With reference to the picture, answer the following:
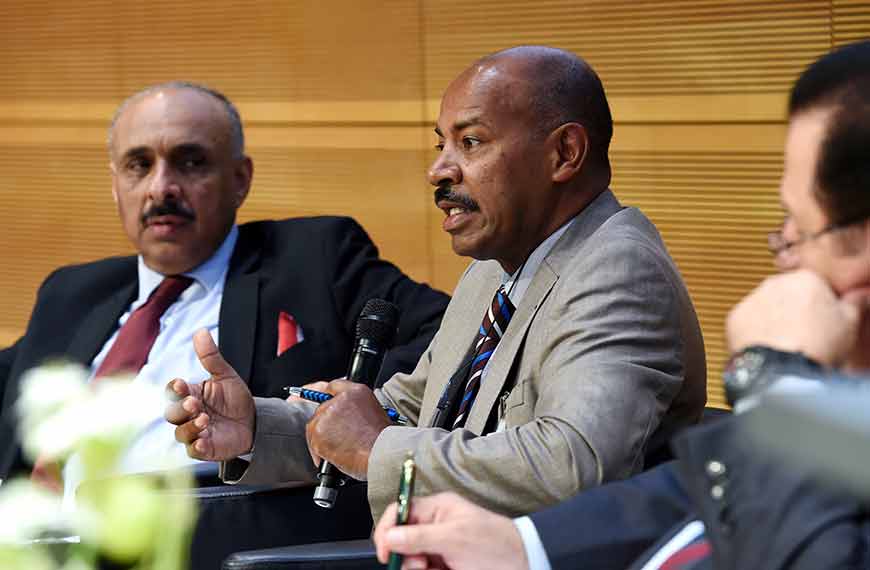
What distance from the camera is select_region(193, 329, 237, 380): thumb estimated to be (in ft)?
7.89

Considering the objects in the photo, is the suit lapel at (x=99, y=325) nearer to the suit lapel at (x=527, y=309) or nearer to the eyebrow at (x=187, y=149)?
the eyebrow at (x=187, y=149)

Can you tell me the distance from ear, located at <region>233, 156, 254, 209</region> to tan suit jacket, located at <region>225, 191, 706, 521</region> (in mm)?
1356

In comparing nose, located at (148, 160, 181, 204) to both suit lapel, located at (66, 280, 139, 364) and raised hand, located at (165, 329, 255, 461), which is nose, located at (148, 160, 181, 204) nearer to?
suit lapel, located at (66, 280, 139, 364)

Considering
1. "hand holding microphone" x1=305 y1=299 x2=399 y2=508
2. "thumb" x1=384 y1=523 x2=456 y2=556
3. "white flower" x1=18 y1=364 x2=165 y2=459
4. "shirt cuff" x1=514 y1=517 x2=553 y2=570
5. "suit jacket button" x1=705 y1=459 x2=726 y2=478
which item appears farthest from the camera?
"hand holding microphone" x1=305 y1=299 x2=399 y2=508

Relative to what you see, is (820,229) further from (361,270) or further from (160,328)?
(160,328)

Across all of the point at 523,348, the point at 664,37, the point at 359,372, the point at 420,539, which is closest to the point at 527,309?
the point at 523,348

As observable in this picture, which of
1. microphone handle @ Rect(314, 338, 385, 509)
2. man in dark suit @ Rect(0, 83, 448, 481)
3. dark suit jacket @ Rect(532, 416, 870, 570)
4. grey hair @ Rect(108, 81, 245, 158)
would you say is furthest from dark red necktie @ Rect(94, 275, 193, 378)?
dark suit jacket @ Rect(532, 416, 870, 570)

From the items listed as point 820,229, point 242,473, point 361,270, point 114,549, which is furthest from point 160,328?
point 114,549

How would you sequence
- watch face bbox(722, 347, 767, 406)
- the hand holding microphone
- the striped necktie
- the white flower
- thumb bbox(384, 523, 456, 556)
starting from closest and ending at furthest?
the white flower < watch face bbox(722, 347, 767, 406) < thumb bbox(384, 523, 456, 556) < the hand holding microphone < the striped necktie

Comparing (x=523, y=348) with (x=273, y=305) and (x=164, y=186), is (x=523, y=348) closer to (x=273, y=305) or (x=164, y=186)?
(x=273, y=305)

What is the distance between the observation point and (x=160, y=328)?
335 cm

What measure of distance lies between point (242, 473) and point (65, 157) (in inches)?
128

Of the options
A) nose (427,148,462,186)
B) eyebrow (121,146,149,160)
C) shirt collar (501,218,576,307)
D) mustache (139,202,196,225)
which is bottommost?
mustache (139,202,196,225)

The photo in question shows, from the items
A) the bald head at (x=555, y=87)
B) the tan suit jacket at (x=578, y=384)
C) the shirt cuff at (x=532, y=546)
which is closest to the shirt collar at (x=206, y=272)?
the tan suit jacket at (x=578, y=384)
